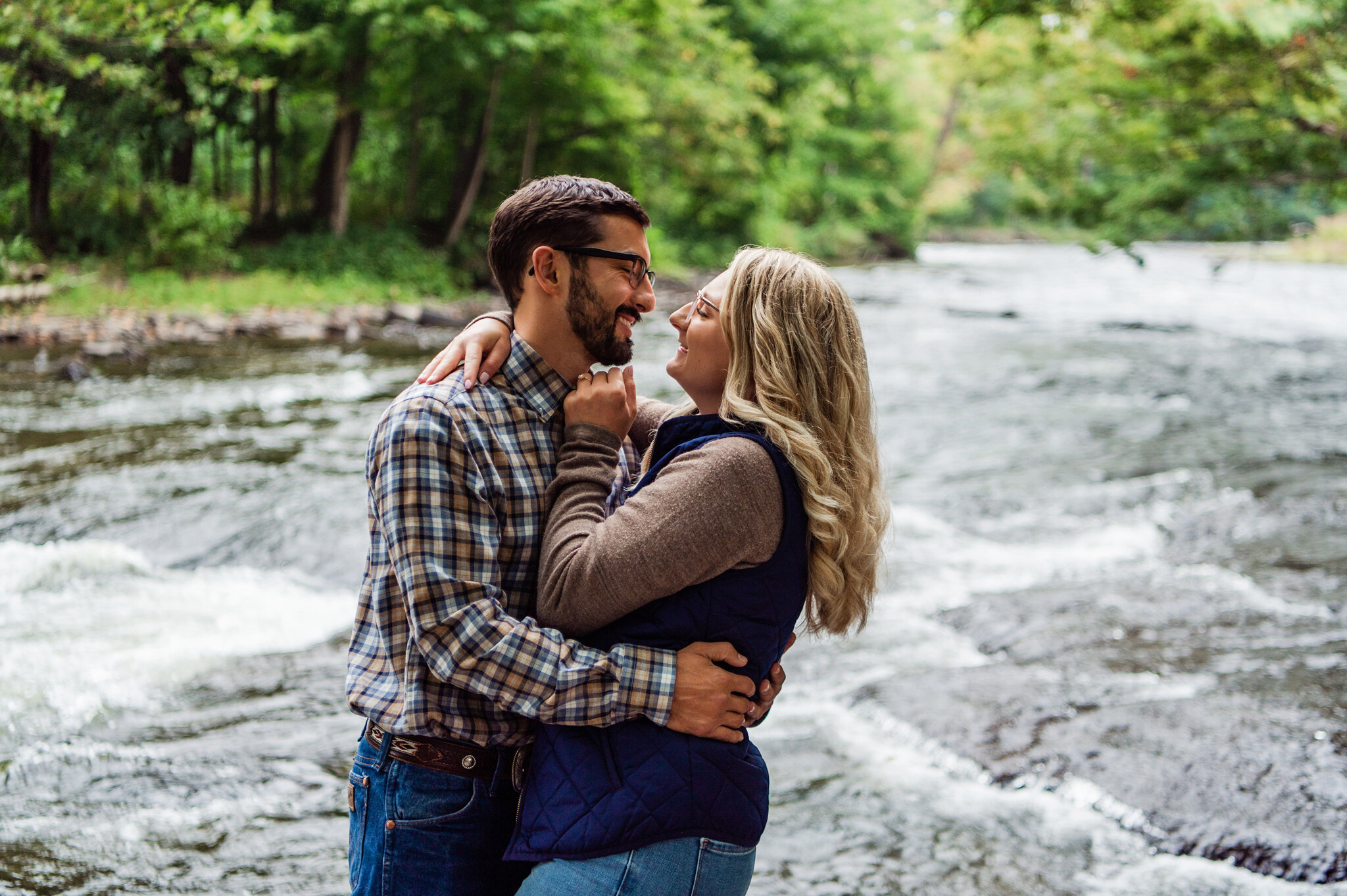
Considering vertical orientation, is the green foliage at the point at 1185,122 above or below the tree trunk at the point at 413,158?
above

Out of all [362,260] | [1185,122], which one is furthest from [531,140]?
[1185,122]

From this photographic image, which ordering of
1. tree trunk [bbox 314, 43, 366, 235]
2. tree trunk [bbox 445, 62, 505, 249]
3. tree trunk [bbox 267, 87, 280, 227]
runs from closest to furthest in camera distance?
tree trunk [bbox 314, 43, 366, 235]
tree trunk [bbox 445, 62, 505, 249]
tree trunk [bbox 267, 87, 280, 227]

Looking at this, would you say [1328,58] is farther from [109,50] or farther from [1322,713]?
[109,50]

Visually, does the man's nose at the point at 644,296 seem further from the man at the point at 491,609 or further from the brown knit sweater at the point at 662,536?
the brown knit sweater at the point at 662,536

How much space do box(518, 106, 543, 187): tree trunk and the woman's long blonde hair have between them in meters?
21.5

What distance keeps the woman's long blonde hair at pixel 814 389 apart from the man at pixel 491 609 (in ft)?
0.76

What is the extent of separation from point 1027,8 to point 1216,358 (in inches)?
325

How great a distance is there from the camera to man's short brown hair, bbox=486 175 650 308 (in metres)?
2.02

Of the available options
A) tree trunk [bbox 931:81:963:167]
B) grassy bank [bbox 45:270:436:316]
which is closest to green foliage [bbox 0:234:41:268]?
grassy bank [bbox 45:270:436:316]

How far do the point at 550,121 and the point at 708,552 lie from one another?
23.7 m

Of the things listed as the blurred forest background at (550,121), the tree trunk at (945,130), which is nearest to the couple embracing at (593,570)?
the blurred forest background at (550,121)

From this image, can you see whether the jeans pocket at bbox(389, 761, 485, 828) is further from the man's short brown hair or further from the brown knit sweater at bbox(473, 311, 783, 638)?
the man's short brown hair

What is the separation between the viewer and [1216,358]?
17391 mm

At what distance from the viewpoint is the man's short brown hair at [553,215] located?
202 centimetres
